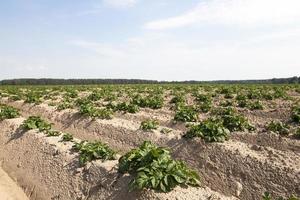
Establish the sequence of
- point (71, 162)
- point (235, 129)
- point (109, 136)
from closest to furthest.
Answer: point (71, 162) < point (235, 129) < point (109, 136)

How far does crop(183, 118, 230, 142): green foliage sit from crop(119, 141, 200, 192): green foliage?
3113mm

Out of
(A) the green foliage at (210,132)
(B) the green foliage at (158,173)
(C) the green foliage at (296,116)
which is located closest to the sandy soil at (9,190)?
(B) the green foliage at (158,173)

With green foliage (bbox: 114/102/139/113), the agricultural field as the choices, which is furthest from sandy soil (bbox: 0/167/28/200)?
green foliage (bbox: 114/102/139/113)

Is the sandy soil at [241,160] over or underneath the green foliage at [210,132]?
underneath

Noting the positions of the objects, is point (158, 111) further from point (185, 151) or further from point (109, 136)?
point (185, 151)

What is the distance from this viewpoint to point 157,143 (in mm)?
13008

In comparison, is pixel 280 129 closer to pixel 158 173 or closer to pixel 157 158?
pixel 157 158

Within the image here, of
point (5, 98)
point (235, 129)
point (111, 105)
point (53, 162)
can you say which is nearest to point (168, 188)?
point (53, 162)

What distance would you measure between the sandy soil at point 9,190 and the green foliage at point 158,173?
13.3 feet

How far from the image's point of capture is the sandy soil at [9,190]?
11.0 meters

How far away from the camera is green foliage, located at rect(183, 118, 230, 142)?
11.5 m

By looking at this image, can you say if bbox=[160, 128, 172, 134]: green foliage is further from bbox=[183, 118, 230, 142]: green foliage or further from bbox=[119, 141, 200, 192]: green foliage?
bbox=[119, 141, 200, 192]: green foliage

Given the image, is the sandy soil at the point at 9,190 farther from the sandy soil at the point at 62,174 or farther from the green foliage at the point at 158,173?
the green foliage at the point at 158,173

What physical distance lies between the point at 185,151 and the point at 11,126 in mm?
8355
